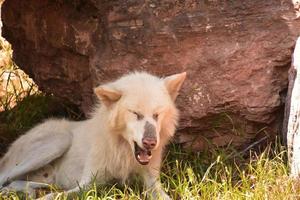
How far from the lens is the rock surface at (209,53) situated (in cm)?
829

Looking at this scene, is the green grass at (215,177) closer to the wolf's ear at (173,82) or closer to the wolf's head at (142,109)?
the wolf's head at (142,109)

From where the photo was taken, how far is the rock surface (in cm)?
829

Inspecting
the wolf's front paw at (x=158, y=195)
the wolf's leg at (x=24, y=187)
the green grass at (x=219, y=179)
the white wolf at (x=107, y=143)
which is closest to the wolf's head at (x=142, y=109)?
the white wolf at (x=107, y=143)

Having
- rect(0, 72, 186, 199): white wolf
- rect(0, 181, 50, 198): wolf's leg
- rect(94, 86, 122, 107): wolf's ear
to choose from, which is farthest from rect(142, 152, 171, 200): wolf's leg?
rect(0, 181, 50, 198): wolf's leg

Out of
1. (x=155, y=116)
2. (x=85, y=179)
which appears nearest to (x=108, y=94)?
(x=155, y=116)

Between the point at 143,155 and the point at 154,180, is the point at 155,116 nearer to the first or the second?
the point at 143,155

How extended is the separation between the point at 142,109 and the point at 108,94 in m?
0.40

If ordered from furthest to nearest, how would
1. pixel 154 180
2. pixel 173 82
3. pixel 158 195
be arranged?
pixel 154 180 → pixel 173 82 → pixel 158 195

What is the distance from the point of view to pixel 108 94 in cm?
742

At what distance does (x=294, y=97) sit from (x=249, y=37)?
36.0 inches

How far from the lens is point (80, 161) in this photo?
26.7ft

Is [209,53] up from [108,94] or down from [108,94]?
up

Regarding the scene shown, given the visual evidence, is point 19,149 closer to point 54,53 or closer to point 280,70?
point 54,53

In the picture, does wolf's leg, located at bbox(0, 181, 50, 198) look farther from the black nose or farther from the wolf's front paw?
the black nose
